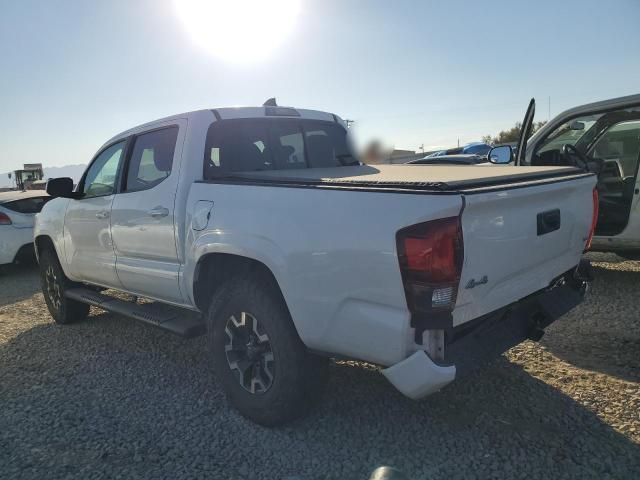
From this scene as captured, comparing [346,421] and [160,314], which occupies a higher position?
[160,314]

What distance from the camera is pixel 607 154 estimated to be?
6.09 metres

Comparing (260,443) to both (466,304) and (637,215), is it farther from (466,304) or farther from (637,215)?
(637,215)

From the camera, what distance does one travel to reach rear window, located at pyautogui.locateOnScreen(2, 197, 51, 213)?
29.5ft

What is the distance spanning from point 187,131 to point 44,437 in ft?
7.30

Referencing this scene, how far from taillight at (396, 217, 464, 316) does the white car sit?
854cm

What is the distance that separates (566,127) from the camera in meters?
5.91

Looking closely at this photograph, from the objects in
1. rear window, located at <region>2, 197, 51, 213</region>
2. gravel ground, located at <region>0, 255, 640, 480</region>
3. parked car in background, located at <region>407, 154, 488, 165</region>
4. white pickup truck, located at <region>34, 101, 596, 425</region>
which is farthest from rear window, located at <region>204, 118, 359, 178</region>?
rear window, located at <region>2, 197, 51, 213</region>

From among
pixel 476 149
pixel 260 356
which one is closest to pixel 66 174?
pixel 476 149

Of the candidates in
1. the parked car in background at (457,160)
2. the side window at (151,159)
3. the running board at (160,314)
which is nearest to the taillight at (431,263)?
the running board at (160,314)

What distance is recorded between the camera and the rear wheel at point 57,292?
5531 mm

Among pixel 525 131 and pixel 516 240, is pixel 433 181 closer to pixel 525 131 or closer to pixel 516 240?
pixel 516 240

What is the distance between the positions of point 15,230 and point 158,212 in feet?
21.3

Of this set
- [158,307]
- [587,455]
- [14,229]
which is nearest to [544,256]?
[587,455]

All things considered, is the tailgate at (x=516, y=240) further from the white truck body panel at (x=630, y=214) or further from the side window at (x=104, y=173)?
the side window at (x=104, y=173)
